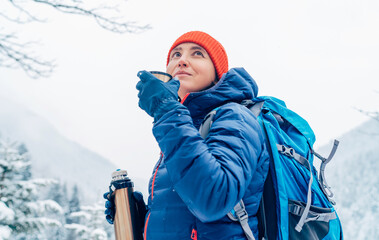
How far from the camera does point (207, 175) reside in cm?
109

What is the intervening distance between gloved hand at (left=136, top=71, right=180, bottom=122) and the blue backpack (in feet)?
0.69

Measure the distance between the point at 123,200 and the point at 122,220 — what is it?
12cm

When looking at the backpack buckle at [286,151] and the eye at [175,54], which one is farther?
the eye at [175,54]

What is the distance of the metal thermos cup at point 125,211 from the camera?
5.58ft

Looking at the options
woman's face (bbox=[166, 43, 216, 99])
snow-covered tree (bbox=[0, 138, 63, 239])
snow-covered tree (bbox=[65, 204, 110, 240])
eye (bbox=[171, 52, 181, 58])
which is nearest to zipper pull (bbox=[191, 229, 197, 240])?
woman's face (bbox=[166, 43, 216, 99])

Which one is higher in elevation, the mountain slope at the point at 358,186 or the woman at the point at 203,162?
the woman at the point at 203,162

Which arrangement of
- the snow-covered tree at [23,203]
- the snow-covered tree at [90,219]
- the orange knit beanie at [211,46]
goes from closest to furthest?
the orange knit beanie at [211,46] → the snow-covered tree at [23,203] → the snow-covered tree at [90,219]

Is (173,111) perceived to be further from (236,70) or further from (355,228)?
(355,228)

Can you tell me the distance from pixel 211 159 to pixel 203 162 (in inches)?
1.5

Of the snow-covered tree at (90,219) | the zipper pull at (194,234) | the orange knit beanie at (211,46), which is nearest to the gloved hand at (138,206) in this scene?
the zipper pull at (194,234)

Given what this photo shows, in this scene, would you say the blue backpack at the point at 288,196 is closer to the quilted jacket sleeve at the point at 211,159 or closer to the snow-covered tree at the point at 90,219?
the quilted jacket sleeve at the point at 211,159

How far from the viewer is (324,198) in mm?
1519

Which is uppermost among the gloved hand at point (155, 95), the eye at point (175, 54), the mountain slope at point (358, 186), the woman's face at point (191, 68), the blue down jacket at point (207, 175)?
the eye at point (175, 54)

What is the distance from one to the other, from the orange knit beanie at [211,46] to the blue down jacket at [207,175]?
2.85 feet
